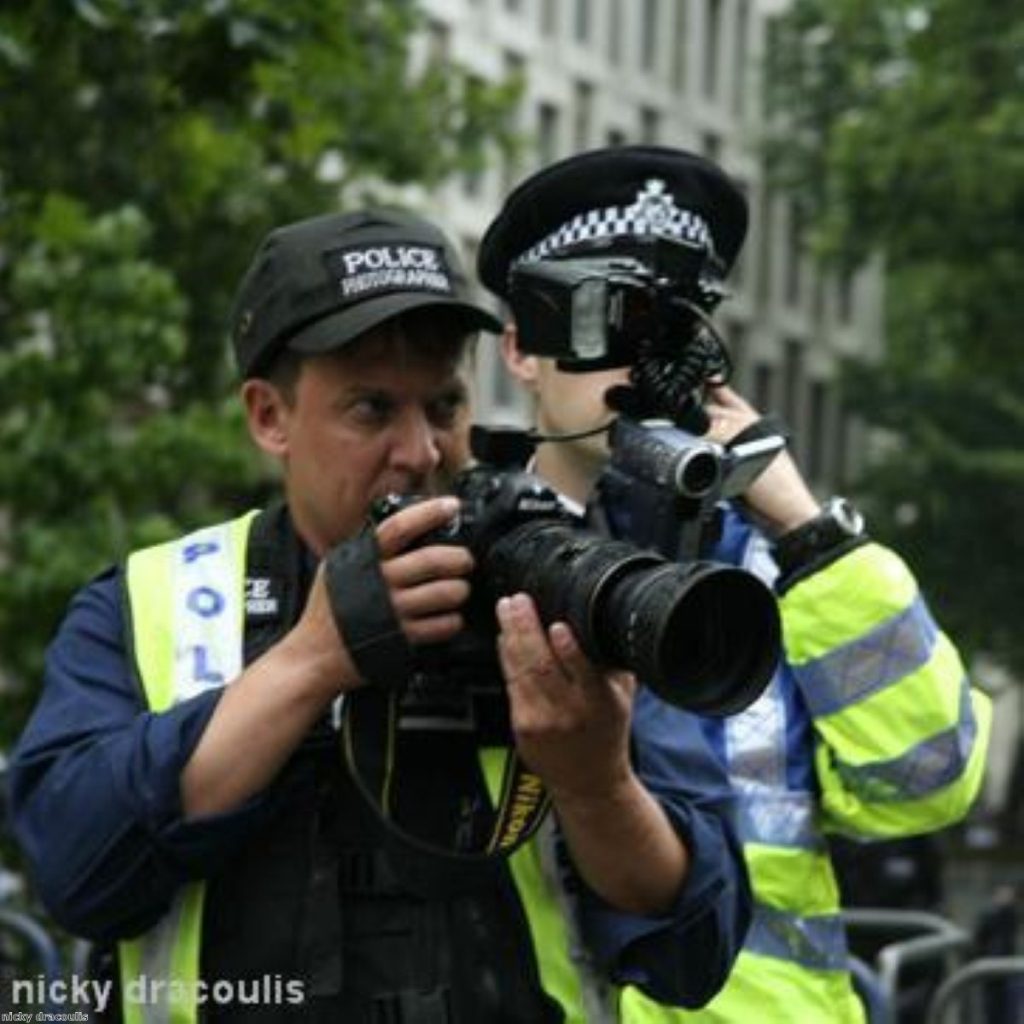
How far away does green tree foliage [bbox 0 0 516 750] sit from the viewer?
48.3 ft

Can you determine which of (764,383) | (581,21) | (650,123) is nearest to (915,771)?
(581,21)

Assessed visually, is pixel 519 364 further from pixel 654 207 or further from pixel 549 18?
pixel 549 18

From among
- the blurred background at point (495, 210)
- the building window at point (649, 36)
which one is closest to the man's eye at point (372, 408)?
the blurred background at point (495, 210)

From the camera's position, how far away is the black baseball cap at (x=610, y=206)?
182 inches

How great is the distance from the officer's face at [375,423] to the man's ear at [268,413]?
3 cm

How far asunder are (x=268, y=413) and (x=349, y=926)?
54 centimetres

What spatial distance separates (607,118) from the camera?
182 ft

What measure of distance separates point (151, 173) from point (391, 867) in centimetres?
1331

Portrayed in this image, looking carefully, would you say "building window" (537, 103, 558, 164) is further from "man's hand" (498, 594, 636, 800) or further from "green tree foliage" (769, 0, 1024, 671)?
"man's hand" (498, 594, 636, 800)

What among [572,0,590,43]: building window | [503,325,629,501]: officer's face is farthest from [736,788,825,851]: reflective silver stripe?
[572,0,590,43]: building window

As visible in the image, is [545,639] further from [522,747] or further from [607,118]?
[607,118]

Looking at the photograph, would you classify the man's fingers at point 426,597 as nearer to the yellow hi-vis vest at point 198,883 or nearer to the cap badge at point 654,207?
the yellow hi-vis vest at point 198,883

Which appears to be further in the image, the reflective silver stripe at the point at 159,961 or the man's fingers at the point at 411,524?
the reflective silver stripe at the point at 159,961

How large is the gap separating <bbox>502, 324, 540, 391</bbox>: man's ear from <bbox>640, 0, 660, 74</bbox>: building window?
174 ft
